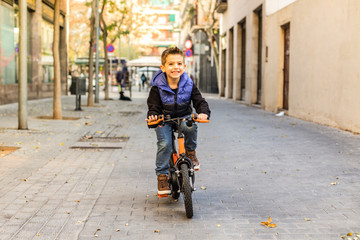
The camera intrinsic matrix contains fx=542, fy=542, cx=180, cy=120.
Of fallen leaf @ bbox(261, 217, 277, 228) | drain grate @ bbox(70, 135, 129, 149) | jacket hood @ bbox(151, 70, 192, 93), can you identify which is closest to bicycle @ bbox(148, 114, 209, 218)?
jacket hood @ bbox(151, 70, 192, 93)

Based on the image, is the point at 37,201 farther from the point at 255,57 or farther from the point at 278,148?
the point at 255,57

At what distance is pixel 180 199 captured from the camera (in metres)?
5.57

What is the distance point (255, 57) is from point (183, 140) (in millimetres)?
18554

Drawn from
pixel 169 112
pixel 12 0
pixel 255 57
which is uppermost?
pixel 12 0

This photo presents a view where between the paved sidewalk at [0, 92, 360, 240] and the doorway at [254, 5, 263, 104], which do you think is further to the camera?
the doorway at [254, 5, 263, 104]

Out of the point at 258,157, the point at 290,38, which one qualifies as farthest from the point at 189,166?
the point at 290,38

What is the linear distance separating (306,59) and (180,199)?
10.6 metres

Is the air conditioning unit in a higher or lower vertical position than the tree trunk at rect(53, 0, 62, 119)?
higher

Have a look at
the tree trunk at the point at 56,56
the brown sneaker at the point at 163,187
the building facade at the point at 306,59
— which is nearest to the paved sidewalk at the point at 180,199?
the brown sneaker at the point at 163,187

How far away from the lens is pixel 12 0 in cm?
2084

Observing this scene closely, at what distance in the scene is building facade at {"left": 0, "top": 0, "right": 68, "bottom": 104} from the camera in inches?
790

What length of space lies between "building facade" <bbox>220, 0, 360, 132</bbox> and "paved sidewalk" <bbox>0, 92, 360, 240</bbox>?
2.04 metres

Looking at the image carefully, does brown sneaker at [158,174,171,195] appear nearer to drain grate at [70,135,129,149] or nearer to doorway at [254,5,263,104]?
drain grate at [70,135,129,149]

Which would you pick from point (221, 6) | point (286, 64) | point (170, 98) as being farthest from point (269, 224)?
point (221, 6)
